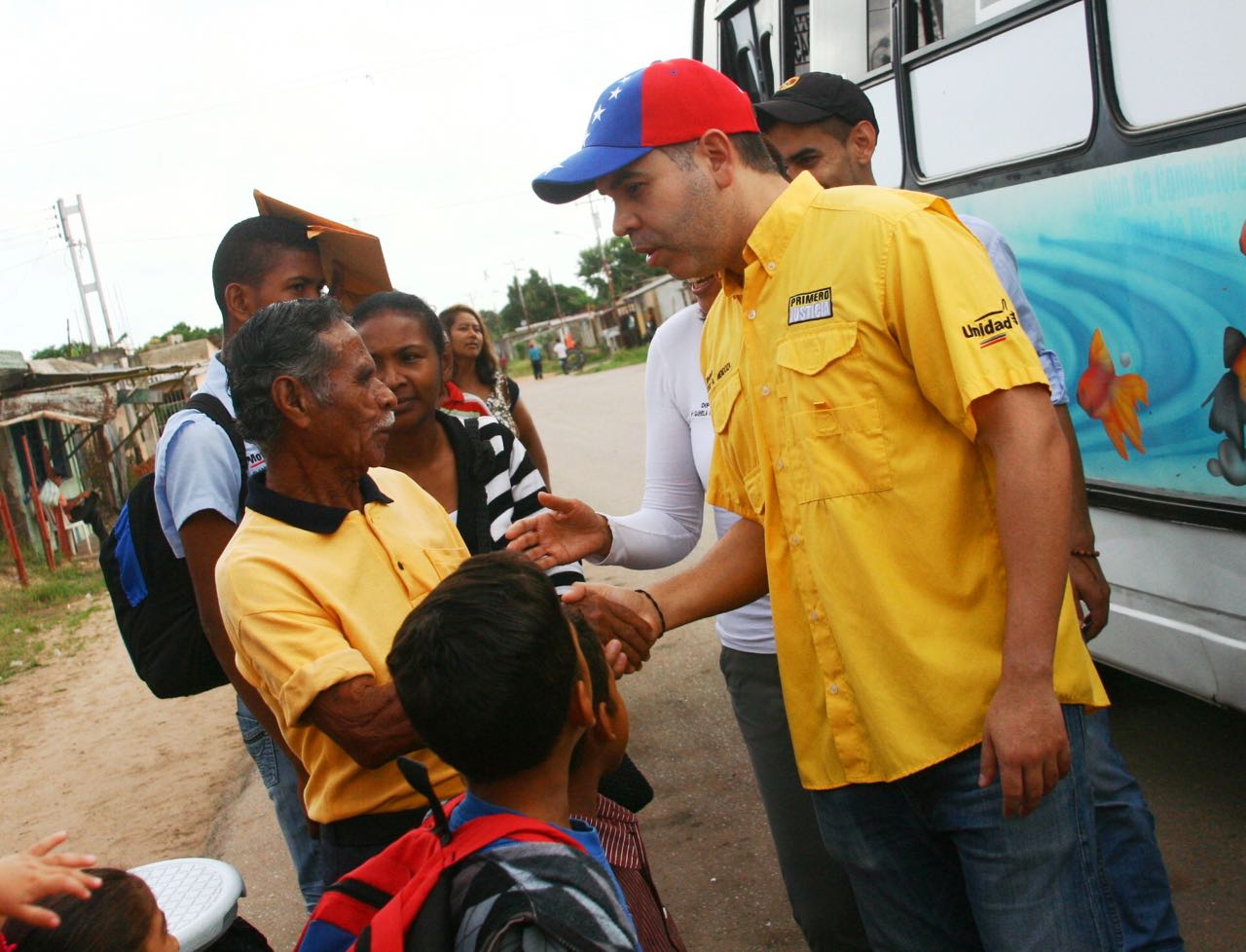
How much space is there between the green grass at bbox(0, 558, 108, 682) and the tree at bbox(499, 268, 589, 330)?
7802cm

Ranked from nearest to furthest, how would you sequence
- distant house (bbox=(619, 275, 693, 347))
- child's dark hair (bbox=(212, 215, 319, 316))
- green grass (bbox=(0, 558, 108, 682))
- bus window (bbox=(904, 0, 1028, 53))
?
child's dark hair (bbox=(212, 215, 319, 316)) → bus window (bbox=(904, 0, 1028, 53)) → green grass (bbox=(0, 558, 108, 682)) → distant house (bbox=(619, 275, 693, 347))

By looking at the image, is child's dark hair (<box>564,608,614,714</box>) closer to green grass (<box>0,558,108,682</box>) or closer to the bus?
the bus

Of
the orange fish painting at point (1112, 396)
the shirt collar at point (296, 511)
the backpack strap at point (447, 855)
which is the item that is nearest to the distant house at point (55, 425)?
the orange fish painting at point (1112, 396)

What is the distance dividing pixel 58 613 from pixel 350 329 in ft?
37.8

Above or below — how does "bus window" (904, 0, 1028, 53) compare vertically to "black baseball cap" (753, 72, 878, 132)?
above

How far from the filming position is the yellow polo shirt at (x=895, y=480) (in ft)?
6.17

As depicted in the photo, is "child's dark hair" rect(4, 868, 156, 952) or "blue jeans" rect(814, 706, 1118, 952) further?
"child's dark hair" rect(4, 868, 156, 952)

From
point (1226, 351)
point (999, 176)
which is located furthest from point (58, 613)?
point (1226, 351)

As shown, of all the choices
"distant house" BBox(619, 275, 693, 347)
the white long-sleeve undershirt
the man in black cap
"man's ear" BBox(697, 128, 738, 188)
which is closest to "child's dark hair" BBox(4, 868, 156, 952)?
the white long-sleeve undershirt

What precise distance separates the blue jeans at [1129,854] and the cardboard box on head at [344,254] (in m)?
2.33

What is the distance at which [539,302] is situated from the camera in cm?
10106

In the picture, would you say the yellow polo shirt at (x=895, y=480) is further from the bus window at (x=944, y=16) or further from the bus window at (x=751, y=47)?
the bus window at (x=751, y=47)

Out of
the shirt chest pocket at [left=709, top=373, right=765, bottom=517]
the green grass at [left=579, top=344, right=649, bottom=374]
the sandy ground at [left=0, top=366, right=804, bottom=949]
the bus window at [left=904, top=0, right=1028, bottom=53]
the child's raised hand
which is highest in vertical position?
the bus window at [left=904, top=0, right=1028, bottom=53]

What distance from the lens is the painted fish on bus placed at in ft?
10.1
